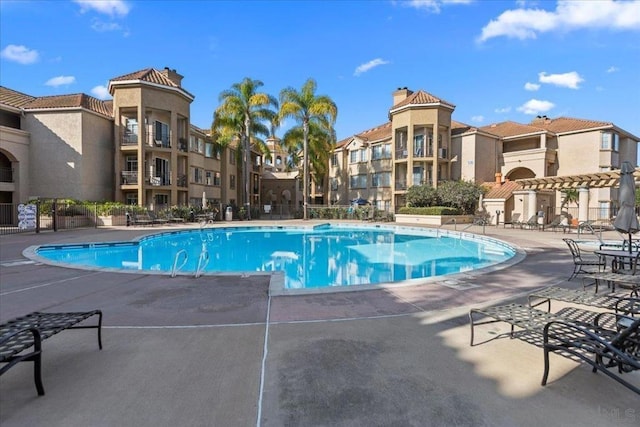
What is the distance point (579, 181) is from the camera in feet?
78.6

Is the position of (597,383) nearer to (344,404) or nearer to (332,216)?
(344,404)

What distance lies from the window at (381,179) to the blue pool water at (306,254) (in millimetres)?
16783

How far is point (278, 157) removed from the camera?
76.2 metres

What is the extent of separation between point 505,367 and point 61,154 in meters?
32.0

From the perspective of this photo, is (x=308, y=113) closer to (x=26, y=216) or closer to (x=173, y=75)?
(x=173, y=75)

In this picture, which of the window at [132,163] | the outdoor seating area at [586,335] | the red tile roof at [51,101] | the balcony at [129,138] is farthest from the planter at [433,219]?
the red tile roof at [51,101]

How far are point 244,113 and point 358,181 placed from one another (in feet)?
55.0

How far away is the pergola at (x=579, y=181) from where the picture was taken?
2223 cm

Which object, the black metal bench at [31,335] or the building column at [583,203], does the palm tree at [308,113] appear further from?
the black metal bench at [31,335]

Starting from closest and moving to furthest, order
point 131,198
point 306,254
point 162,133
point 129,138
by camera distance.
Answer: point 306,254
point 129,138
point 131,198
point 162,133

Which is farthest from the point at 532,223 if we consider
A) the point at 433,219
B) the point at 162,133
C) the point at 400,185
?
the point at 162,133

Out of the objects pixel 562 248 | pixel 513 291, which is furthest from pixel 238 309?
pixel 562 248

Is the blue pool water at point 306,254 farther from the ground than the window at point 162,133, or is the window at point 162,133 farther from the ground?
the window at point 162,133

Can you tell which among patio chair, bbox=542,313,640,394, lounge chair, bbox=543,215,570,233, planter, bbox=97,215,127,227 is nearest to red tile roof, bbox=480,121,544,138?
lounge chair, bbox=543,215,570,233
